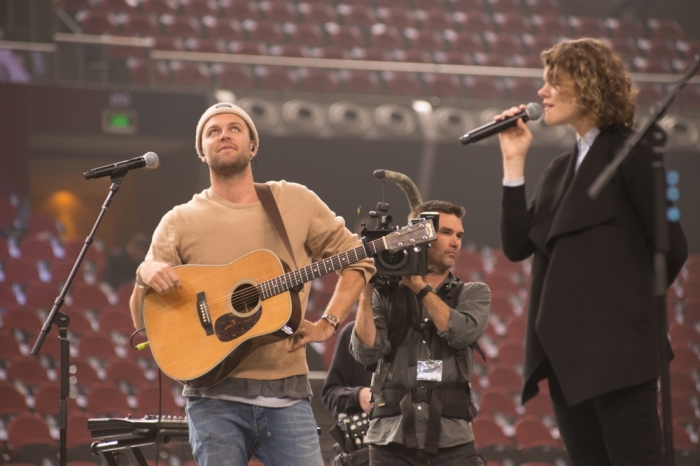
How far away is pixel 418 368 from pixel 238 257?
910 millimetres

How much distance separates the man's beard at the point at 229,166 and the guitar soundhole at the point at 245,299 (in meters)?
0.41

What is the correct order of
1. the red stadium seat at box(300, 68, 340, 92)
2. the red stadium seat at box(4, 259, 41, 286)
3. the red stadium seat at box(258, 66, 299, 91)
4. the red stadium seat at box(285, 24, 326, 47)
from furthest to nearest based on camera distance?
the red stadium seat at box(285, 24, 326, 47)
the red stadium seat at box(300, 68, 340, 92)
the red stadium seat at box(258, 66, 299, 91)
the red stadium seat at box(4, 259, 41, 286)

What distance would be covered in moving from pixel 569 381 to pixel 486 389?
579 cm

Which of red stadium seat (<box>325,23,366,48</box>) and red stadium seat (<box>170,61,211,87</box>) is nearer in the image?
red stadium seat (<box>170,61,211,87</box>)

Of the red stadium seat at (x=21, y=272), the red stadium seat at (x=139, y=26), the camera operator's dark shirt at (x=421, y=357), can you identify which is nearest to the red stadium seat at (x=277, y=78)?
the red stadium seat at (x=139, y=26)

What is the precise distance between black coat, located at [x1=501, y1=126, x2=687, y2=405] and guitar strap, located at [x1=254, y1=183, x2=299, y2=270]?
3.10 ft

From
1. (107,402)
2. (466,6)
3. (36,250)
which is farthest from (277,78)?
(107,402)

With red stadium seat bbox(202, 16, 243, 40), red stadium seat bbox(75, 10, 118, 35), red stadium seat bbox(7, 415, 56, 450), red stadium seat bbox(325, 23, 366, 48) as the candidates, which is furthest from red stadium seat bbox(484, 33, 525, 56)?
red stadium seat bbox(7, 415, 56, 450)

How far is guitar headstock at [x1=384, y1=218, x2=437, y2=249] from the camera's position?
2963 mm

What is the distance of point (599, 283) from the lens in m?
2.12

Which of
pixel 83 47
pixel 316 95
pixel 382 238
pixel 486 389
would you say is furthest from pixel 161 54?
pixel 382 238

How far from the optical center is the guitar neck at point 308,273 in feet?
9.20

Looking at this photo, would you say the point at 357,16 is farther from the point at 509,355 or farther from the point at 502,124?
the point at 502,124

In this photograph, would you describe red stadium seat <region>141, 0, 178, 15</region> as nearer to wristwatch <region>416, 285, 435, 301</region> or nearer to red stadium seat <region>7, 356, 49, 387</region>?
red stadium seat <region>7, 356, 49, 387</region>
